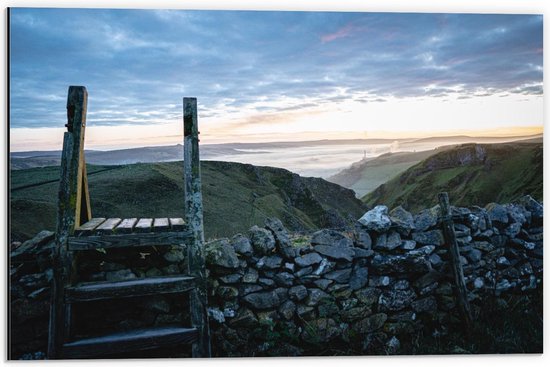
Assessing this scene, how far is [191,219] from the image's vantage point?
13.2 ft

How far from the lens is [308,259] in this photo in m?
4.78

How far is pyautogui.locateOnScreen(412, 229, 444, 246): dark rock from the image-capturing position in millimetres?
5117

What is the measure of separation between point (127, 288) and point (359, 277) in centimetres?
242

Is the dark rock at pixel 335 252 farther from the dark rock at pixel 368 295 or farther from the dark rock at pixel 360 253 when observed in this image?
the dark rock at pixel 368 295

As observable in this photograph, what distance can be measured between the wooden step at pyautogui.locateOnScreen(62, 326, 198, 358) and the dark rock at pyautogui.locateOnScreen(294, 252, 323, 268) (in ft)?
4.26

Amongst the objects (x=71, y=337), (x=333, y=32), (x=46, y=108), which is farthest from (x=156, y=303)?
(x=333, y=32)

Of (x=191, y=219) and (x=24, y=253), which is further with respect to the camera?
(x=24, y=253)

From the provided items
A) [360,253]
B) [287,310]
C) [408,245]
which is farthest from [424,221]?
[287,310]

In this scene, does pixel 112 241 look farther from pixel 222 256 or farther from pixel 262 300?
pixel 262 300

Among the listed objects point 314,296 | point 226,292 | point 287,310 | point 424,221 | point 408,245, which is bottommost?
point 287,310

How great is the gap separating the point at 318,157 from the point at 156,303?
3.02 meters

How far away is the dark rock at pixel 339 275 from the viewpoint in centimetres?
483

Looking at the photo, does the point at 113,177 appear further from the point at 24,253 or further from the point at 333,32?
the point at 333,32

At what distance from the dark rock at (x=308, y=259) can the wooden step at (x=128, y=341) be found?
1.30 metres
